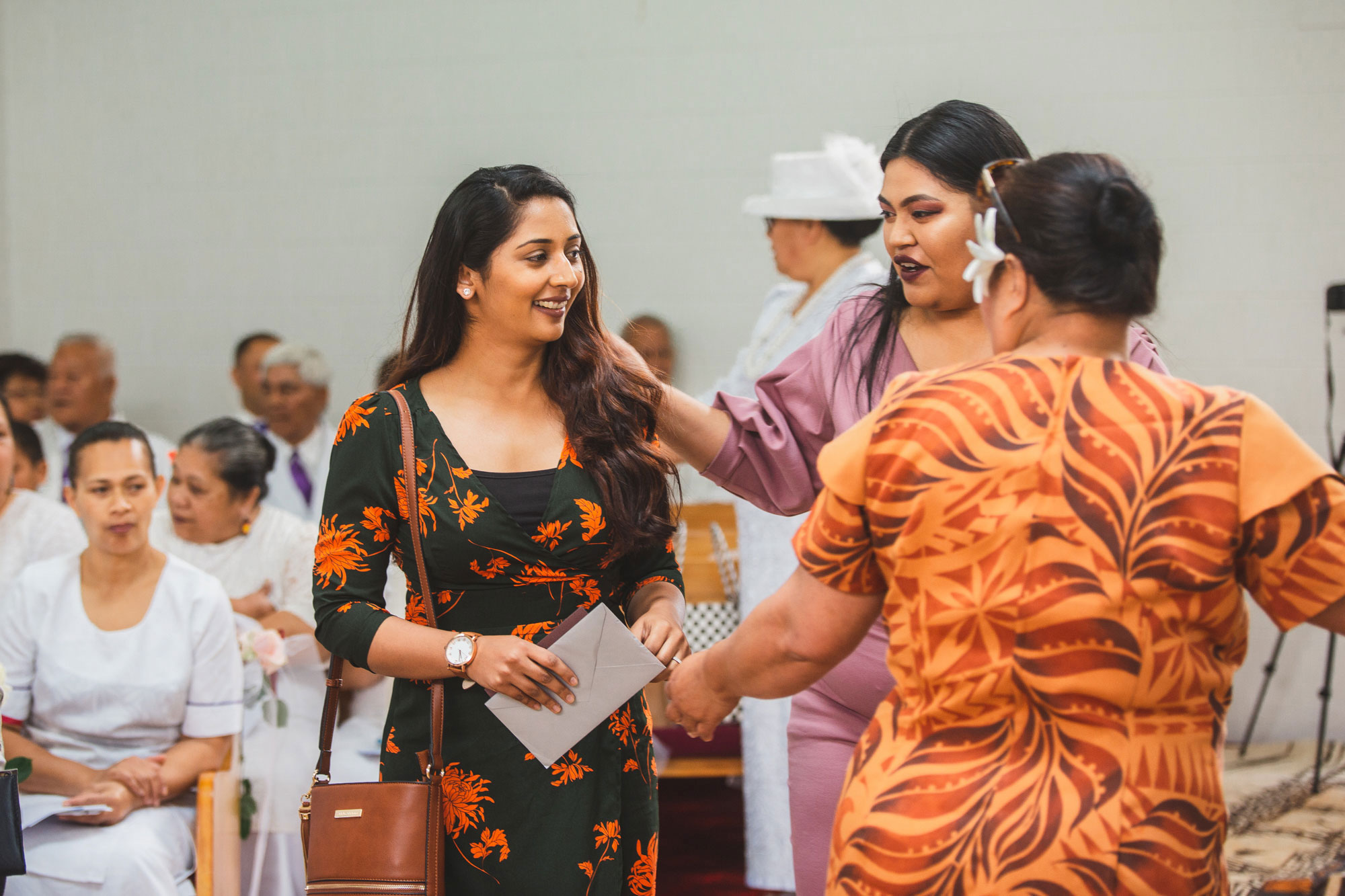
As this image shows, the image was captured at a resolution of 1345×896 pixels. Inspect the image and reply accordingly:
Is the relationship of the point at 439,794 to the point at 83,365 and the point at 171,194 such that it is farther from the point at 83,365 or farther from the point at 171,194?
the point at 171,194

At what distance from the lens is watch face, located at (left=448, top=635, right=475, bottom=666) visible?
1648 mm

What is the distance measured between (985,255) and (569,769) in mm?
912

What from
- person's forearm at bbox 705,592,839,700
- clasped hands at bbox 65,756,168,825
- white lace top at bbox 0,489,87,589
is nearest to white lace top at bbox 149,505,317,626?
white lace top at bbox 0,489,87,589

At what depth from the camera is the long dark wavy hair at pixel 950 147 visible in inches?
70.6

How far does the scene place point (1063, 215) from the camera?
1197mm

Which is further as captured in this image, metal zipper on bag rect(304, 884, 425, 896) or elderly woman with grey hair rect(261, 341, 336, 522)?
elderly woman with grey hair rect(261, 341, 336, 522)

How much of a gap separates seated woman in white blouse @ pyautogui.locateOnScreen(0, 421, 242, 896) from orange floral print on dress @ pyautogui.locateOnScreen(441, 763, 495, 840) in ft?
4.16

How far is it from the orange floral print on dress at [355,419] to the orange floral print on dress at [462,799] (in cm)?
48

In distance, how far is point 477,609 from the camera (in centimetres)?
174

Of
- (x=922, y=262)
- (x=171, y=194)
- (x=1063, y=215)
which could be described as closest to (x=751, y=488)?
(x=922, y=262)

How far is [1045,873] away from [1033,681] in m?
0.18

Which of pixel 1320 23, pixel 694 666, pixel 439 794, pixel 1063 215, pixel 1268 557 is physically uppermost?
pixel 1320 23

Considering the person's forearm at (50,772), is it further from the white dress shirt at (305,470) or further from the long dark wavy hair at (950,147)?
the white dress shirt at (305,470)

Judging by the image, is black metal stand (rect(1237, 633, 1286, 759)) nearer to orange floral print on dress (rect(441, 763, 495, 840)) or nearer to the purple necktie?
the purple necktie
